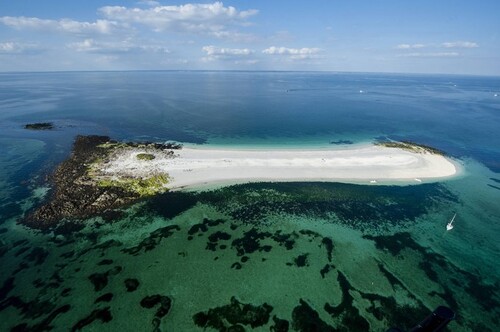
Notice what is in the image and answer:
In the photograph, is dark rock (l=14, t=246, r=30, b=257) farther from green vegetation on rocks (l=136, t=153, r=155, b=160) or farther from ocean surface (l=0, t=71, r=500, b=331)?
green vegetation on rocks (l=136, t=153, r=155, b=160)

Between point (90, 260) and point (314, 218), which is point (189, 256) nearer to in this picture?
point (90, 260)

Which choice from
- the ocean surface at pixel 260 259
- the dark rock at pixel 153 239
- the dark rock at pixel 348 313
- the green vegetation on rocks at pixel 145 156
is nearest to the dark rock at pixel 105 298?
the ocean surface at pixel 260 259

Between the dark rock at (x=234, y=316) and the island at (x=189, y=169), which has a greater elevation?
the island at (x=189, y=169)

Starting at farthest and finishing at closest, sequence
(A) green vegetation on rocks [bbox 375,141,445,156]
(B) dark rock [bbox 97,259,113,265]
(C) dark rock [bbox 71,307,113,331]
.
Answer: (A) green vegetation on rocks [bbox 375,141,445,156] → (B) dark rock [bbox 97,259,113,265] → (C) dark rock [bbox 71,307,113,331]

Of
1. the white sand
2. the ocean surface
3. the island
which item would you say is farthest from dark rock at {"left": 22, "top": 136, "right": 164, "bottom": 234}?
the white sand

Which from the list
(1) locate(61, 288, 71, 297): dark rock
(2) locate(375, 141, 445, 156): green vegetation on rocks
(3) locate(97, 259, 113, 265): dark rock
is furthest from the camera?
(2) locate(375, 141, 445, 156): green vegetation on rocks

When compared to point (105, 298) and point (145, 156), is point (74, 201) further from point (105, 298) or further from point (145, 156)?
point (105, 298)

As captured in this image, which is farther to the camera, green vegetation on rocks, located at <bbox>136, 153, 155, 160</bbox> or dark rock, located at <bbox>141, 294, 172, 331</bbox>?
green vegetation on rocks, located at <bbox>136, 153, 155, 160</bbox>

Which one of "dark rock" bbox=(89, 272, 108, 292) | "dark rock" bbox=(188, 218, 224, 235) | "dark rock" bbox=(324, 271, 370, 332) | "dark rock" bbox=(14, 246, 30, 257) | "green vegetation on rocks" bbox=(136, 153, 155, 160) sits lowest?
"dark rock" bbox=(324, 271, 370, 332)

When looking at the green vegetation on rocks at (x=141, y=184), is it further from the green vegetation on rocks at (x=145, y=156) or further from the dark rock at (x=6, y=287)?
the dark rock at (x=6, y=287)
